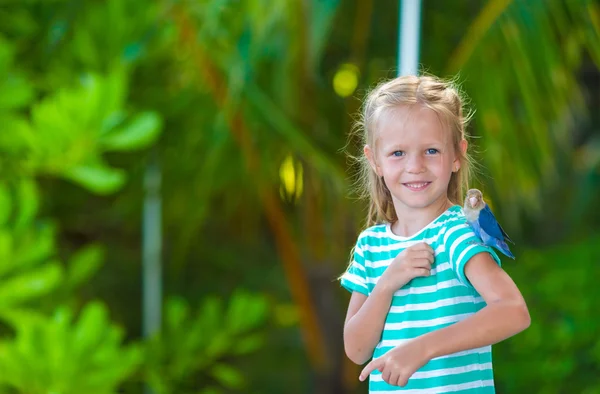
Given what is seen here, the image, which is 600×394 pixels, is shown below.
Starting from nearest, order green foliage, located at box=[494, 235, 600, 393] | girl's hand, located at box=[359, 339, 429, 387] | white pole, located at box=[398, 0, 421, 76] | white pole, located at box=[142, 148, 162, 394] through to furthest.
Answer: girl's hand, located at box=[359, 339, 429, 387]
white pole, located at box=[398, 0, 421, 76]
green foliage, located at box=[494, 235, 600, 393]
white pole, located at box=[142, 148, 162, 394]

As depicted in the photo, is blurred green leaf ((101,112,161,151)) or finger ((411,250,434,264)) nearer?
finger ((411,250,434,264))

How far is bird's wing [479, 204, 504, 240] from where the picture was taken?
0.49 metres

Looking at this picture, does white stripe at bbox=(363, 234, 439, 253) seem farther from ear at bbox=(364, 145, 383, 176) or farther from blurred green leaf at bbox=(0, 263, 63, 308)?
blurred green leaf at bbox=(0, 263, 63, 308)

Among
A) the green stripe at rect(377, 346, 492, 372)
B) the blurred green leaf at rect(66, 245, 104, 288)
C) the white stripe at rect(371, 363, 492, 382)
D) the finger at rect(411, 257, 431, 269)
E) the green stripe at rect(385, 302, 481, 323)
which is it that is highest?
the blurred green leaf at rect(66, 245, 104, 288)

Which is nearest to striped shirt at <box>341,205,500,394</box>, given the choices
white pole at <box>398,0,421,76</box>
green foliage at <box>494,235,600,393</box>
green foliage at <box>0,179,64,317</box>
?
white pole at <box>398,0,421,76</box>

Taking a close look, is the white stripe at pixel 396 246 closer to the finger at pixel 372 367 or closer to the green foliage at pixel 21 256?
the finger at pixel 372 367

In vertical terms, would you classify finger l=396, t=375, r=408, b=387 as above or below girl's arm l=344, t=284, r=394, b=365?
below

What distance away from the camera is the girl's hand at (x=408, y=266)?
0.50 meters

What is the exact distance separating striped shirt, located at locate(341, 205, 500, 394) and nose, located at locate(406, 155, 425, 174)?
0.04 m

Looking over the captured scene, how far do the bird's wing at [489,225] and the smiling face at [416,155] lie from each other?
4cm

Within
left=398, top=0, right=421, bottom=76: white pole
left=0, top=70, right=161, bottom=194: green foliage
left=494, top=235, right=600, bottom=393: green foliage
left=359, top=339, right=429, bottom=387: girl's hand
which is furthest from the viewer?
left=494, top=235, right=600, bottom=393: green foliage

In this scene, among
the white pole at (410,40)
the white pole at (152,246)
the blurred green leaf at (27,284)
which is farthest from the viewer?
the white pole at (152,246)

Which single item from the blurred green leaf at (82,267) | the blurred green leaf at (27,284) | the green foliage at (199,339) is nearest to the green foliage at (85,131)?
the blurred green leaf at (27,284)

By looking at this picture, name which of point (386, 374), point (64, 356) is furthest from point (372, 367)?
point (64, 356)
